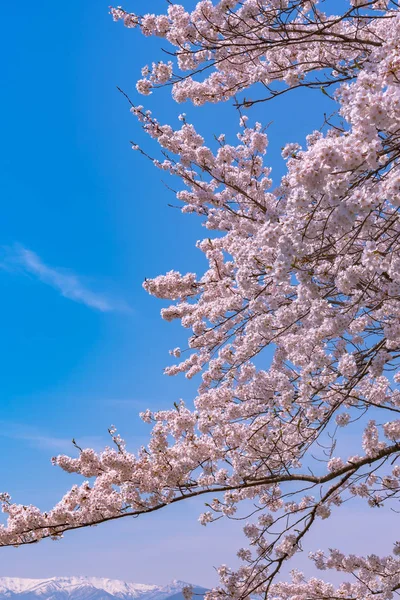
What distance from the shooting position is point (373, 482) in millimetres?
10188

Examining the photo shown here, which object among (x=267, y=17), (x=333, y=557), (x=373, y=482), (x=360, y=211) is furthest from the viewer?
(x=333, y=557)

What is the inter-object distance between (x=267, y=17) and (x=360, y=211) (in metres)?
3.96

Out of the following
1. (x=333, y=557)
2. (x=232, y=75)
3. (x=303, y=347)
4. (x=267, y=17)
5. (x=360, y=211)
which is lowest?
(x=333, y=557)

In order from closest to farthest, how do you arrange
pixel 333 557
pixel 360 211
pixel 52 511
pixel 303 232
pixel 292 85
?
pixel 360 211
pixel 303 232
pixel 292 85
pixel 52 511
pixel 333 557

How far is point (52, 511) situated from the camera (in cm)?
911

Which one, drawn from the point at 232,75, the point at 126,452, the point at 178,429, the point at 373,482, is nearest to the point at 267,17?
the point at 232,75

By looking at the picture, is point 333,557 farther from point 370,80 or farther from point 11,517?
point 370,80

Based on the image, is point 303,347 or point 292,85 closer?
point 303,347

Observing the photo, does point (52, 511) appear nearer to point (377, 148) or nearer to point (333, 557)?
point (333, 557)

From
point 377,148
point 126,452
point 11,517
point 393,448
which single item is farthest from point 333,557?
point 377,148

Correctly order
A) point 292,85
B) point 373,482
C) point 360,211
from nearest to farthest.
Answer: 1. point 360,211
2. point 292,85
3. point 373,482

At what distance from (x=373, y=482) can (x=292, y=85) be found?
7.19 metres

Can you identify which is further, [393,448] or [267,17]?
[393,448]

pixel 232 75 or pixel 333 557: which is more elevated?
pixel 232 75
